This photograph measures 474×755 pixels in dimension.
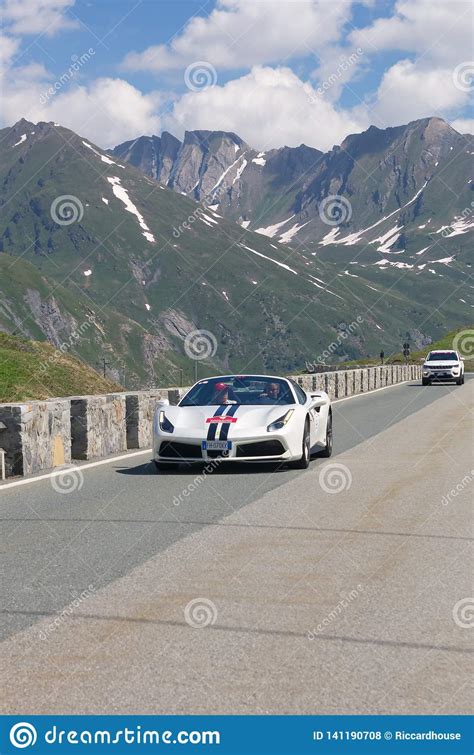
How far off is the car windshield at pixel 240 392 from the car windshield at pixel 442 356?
122 ft

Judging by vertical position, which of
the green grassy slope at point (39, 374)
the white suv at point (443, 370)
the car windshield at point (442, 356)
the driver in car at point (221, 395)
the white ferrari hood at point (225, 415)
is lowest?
the white suv at point (443, 370)

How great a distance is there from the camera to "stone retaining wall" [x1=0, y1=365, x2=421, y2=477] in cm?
1382

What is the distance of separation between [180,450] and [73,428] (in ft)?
9.34

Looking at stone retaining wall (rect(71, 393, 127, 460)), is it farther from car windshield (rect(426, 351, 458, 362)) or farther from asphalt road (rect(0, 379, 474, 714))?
car windshield (rect(426, 351, 458, 362))

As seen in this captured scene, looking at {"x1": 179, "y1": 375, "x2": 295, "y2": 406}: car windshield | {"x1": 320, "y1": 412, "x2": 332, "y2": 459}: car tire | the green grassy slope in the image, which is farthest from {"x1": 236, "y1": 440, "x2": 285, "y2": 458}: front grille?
the green grassy slope

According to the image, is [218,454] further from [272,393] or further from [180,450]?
[272,393]

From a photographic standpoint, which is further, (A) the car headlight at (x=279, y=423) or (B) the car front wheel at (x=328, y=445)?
(B) the car front wheel at (x=328, y=445)

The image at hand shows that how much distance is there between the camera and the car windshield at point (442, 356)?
5159cm

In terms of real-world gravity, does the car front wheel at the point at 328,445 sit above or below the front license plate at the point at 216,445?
below

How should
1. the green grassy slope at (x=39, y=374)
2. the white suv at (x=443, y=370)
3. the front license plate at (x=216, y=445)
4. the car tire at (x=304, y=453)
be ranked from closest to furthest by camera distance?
1. the front license plate at (x=216, y=445)
2. the car tire at (x=304, y=453)
3. the green grassy slope at (x=39, y=374)
4. the white suv at (x=443, y=370)

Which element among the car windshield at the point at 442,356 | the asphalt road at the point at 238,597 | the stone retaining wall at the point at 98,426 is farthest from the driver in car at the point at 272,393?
the car windshield at the point at 442,356

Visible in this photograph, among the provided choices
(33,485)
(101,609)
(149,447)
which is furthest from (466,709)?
(149,447)

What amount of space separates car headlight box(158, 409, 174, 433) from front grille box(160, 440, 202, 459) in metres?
0.19

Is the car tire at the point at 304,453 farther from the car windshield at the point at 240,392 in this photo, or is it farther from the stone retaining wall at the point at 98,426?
the stone retaining wall at the point at 98,426
